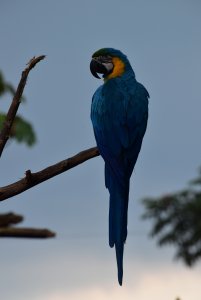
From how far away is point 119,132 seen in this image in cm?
438

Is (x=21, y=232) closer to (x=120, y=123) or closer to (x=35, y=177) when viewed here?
(x=35, y=177)

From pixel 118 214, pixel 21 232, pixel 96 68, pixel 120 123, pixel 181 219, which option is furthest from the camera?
pixel 181 219

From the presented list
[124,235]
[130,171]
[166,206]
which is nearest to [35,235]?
[124,235]

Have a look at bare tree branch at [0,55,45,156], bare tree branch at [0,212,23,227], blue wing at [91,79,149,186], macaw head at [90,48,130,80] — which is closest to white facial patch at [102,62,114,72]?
macaw head at [90,48,130,80]

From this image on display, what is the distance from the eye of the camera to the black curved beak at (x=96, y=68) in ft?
16.7

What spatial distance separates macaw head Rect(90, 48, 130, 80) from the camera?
5227 mm

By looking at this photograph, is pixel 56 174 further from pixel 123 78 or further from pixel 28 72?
pixel 123 78

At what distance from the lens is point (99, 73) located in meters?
5.34

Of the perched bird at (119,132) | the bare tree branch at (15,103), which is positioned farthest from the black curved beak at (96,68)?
the bare tree branch at (15,103)

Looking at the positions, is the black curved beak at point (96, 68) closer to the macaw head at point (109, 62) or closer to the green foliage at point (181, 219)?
the macaw head at point (109, 62)

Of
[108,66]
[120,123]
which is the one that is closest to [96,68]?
[108,66]

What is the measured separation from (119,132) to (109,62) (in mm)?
1097

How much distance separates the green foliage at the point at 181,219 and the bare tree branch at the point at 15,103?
3856 centimetres

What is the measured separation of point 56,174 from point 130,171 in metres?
0.47
